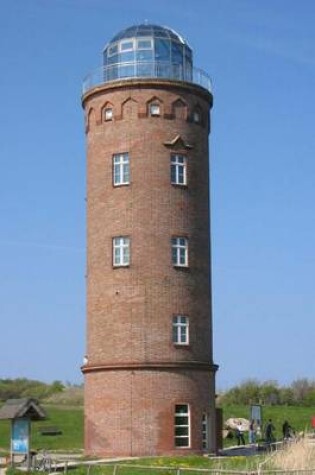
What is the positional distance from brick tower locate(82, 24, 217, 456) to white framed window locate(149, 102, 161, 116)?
4cm

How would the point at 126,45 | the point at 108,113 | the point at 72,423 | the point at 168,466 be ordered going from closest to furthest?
the point at 168,466 < the point at 108,113 < the point at 126,45 < the point at 72,423

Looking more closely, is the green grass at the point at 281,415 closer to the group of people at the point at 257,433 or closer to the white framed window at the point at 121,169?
the group of people at the point at 257,433

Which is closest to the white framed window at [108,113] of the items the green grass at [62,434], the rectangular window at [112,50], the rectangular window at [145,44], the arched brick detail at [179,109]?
the arched brick detail at [179,109]

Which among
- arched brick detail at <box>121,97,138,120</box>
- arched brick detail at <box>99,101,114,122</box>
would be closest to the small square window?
arched brick detail at <box>121,97,138,120</box>

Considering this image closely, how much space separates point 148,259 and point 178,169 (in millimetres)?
4231

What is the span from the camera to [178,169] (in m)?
40.8

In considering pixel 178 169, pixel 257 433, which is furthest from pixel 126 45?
pixel 257 433

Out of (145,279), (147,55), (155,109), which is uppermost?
(147,55)

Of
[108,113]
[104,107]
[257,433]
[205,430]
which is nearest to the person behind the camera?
[205,430]

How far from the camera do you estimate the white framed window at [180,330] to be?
130 ft

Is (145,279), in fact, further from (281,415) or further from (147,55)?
(281,415)

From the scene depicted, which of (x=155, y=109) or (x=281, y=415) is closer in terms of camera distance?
(x=155, y=109)

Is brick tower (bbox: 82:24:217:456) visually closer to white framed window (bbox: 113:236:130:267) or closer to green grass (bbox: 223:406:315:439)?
white framed window (bbox: 113:236:130:267)

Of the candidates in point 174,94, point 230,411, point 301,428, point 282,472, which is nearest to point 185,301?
point 174,94
